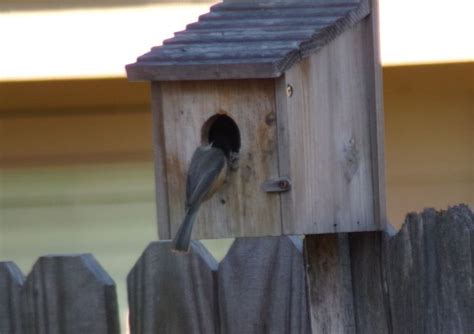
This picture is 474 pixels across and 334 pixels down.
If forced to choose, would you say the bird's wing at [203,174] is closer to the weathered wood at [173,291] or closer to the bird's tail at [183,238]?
the bird's tail at [183,238]

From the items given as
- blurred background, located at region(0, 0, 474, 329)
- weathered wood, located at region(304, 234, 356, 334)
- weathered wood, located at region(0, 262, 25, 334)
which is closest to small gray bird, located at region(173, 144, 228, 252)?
weathered wood, located at region(304, 234, 356, 334)

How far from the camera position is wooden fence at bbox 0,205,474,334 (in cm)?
253

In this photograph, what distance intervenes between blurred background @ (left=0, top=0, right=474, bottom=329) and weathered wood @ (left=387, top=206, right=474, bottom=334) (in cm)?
195

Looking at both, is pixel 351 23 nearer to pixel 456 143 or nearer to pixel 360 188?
pixel 360 188

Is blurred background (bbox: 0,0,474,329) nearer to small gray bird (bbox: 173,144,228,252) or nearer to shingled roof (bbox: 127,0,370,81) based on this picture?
A: shingled roof (bbox: 127,0,370,81)

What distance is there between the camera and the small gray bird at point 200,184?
7.68 ft

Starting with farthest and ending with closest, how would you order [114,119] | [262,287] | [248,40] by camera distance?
[114,119]
[262,287]
[248,40]

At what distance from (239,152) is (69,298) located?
522mm

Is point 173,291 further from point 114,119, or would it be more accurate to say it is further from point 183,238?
point 114,119

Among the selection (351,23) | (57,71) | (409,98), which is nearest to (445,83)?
(409,98)

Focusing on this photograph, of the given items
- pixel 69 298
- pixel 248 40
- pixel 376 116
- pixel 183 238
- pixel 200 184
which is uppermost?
pixel 248 40

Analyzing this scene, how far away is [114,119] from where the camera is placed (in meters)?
5.04

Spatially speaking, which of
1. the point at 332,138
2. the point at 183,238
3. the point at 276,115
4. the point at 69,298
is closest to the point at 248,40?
the point at 276,115

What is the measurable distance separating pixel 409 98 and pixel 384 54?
0.73m
